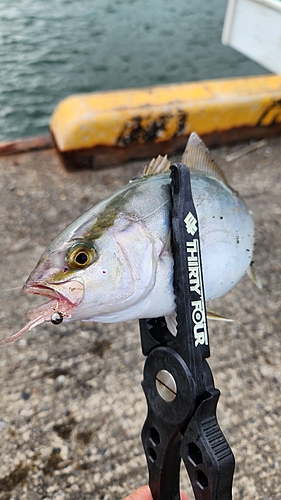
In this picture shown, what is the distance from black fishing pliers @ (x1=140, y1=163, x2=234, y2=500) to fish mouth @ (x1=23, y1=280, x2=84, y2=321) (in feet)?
0.88

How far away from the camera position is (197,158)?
62.6 inches

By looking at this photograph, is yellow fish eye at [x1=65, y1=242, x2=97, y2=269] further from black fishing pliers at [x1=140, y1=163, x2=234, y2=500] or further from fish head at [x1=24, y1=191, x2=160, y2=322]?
black fishing pliers at [x1=140, y1=163, x2=234, y2=500]

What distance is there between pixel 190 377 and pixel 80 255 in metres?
0.43

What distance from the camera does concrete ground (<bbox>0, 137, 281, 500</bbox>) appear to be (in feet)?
6.80

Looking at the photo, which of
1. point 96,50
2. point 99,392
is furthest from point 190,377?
point 96,50

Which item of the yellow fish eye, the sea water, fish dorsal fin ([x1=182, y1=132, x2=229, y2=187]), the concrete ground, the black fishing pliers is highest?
fish dorsal fin ([x1=182, y1=132, x2=229, y2=187])

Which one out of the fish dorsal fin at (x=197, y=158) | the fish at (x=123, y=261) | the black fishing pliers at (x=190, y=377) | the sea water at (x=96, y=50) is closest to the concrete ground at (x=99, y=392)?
the black fishing pliers at (x=190, y=377)

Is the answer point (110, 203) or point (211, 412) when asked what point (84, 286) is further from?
point (211, 412)

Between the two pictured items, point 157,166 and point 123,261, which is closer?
point 123,261

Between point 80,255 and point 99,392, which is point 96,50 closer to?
point 99,392

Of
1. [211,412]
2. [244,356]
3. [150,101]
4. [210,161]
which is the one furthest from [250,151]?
[211,412]

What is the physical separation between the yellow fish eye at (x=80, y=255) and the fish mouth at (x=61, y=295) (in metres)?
0.05

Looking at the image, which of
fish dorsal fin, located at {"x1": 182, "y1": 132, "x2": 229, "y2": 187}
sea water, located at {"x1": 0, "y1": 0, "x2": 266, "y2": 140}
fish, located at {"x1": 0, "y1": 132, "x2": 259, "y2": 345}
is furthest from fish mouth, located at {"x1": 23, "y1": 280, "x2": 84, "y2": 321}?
sea water, located at {"x1": 0, "y1": 0, "x2": 266, "y2": 140}

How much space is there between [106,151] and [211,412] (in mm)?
3195
